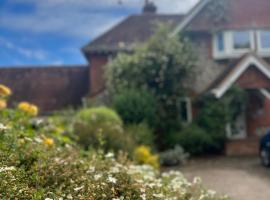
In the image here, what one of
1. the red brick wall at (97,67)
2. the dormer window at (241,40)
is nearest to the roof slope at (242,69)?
the dormer window at (241,40)

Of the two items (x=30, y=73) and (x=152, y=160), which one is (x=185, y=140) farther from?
(x=30, y=73)

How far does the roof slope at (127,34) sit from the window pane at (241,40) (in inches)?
144

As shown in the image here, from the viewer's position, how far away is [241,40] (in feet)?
59.2

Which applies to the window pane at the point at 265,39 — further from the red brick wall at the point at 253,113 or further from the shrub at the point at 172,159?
the shrub at the point at 172,159

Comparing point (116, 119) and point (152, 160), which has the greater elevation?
point (116, 119)

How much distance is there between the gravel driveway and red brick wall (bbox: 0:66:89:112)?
1070 centimetres

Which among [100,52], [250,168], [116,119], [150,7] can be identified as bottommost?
[250,168]

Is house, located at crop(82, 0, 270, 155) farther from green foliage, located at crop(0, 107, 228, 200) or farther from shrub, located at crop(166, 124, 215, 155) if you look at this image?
green foliage, located at crop(0, 107, 228, 200)

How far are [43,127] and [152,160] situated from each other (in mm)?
3195

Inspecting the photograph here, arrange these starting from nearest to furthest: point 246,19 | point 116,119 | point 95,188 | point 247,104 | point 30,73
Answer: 1. point 95,188
2. point 116,119
3. point 247,104
4. point 246,19
5. point 30,73

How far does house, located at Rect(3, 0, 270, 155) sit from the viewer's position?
15773mm

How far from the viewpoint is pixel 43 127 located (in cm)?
857

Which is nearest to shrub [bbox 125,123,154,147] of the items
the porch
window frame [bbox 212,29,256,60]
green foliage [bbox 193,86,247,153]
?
green foliage [bbox 193,86,247,153]

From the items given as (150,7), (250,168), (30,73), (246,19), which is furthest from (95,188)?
(150,7)
